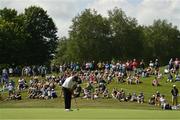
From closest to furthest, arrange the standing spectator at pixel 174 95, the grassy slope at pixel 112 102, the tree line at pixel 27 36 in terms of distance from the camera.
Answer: the grassy slope at pixel 112 102 < the standing spectator at pixel 174 95 < the tree line at pixel 27 36

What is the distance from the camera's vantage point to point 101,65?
59.0 meters

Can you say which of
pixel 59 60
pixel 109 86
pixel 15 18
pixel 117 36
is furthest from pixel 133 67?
pixel 59 60

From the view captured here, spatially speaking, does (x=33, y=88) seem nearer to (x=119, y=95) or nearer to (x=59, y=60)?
(x=119, y=95)

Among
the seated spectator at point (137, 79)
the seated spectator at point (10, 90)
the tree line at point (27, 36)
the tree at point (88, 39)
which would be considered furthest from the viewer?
the tree at point (88, 39)

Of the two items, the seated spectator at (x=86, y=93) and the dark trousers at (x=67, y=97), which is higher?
the seated spectator at (x=86, y=93)

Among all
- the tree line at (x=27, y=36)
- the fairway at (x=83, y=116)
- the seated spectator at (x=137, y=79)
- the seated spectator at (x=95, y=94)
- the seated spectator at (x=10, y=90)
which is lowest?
the fairway at (x=83, y=116)

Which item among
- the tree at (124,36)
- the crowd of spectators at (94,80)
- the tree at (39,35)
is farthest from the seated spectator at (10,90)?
the tree at (124,36)

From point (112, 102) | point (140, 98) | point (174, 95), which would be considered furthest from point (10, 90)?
point (174, 95)

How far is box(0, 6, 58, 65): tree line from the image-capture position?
89000 millimetres

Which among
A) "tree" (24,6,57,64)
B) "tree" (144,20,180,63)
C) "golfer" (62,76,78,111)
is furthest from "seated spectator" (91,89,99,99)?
"tree" (144,20,180,63)

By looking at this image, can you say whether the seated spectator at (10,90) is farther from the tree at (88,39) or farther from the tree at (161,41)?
the tree at (161,41)

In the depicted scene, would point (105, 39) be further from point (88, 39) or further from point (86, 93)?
point (86, 93)

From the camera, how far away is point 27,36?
96.2m

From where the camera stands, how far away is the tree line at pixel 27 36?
89.0 meters
